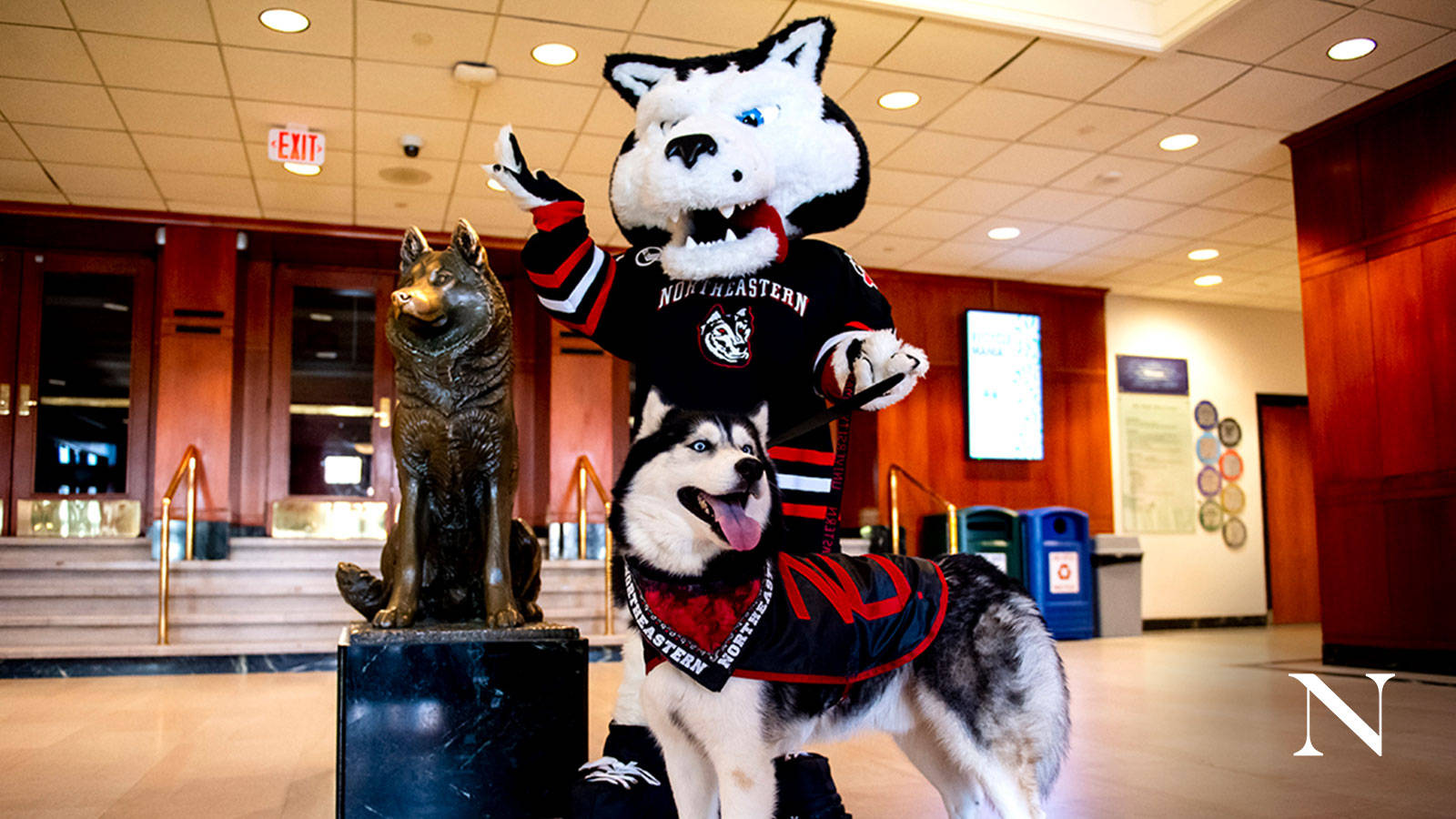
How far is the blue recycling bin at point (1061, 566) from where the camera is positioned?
818cm

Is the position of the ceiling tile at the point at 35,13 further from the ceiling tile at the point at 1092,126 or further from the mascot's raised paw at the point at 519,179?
the ceiling tile at the point at 1092,126

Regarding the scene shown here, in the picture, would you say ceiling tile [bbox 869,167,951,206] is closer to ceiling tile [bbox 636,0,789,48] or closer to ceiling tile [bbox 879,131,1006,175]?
ceiling tile [bbox 879,131,1006,175]

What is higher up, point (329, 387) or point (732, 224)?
point (329, 387)

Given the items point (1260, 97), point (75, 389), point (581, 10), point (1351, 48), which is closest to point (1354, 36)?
point (1351, 48)

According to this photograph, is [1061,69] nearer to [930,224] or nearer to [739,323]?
[930,224]

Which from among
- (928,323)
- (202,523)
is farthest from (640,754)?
(928,323)

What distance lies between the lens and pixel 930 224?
7.65 meters

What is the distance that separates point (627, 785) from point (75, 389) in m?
7.59

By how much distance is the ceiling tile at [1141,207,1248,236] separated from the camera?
24.4ft

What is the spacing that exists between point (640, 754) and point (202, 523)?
636cm

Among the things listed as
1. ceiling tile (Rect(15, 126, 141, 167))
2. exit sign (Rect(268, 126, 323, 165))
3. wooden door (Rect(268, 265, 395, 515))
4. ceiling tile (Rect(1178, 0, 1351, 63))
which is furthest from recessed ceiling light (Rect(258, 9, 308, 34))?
ceiling tile (Rect(1178, 0, 1351, 63))

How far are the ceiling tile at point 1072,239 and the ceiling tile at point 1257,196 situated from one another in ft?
2.80

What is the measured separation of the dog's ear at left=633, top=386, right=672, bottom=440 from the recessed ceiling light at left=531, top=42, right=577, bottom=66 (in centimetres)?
382

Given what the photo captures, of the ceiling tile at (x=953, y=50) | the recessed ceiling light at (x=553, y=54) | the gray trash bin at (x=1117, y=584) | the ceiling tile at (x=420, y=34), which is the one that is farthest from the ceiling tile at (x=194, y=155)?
the gray trash bin at (x=1117, y=584)
